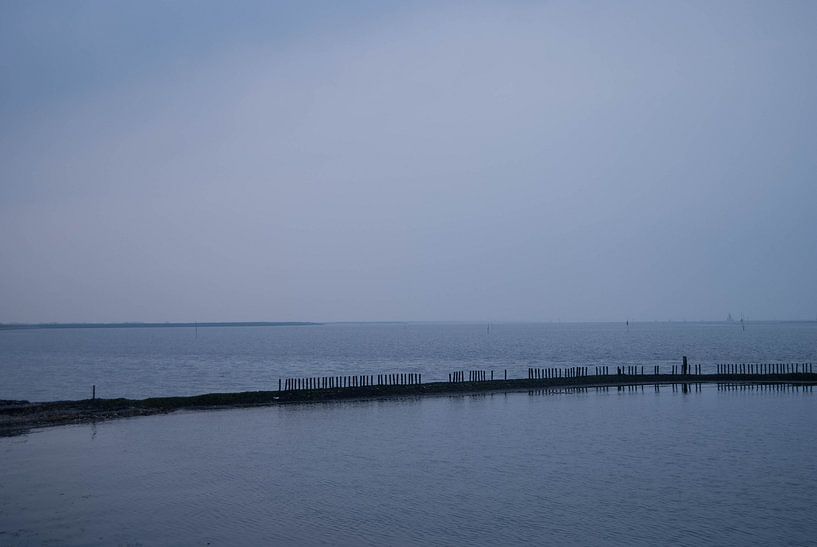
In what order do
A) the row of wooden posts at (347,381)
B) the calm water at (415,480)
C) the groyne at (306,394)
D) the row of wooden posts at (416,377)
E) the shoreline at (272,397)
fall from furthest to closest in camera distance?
1. the row of wooden posts at (416,377)
2. the row of wooden posts at (347,381)
3. the groyne at (306,394)
4. the shoreline at (272,397)
5. the calm water at (415,480)

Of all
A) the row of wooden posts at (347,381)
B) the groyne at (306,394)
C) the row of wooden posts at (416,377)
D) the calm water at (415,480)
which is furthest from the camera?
the row of wooden posts at (416,377)

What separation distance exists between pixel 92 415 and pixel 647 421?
33.1 m

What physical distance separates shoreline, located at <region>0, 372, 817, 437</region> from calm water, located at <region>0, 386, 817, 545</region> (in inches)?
109

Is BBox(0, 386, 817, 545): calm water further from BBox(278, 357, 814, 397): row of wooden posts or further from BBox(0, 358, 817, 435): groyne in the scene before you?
BBox(278, 357, 814, 397): row of wooden posts

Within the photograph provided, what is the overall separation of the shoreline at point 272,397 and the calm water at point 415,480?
2.76 m

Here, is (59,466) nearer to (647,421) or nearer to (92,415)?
(92,415)

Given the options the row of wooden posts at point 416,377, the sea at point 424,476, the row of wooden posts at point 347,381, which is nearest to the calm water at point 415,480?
the sea at point 424,476


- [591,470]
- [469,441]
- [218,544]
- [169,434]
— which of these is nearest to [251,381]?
[169,434]

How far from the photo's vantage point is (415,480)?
2603 cm

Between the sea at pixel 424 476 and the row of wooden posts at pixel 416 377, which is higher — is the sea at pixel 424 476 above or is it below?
below

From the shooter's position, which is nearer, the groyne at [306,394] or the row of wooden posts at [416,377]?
the groyne at [306,394]

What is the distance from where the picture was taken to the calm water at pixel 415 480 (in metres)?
19.9

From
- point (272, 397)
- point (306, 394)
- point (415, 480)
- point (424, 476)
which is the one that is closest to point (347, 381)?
point (306, 394)

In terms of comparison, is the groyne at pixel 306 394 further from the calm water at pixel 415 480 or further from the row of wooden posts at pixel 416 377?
the calm water at pixel 415 480
